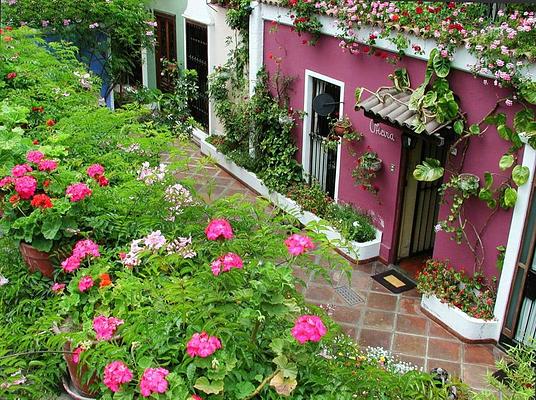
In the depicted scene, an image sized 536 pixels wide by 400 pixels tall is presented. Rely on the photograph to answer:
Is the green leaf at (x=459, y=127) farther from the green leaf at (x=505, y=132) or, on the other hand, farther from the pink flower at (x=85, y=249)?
the pink flower at (x=85, y=249)

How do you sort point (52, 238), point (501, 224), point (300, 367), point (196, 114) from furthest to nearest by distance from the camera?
point (196, 114) → point (501, 224) → point (52, 238) → point (300, 367)

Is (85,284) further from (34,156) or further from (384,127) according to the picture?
(384,127)

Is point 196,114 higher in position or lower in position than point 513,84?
lower

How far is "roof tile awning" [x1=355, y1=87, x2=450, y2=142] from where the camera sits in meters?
7.46

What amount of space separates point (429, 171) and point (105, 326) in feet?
17.7

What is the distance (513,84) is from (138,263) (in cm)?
473

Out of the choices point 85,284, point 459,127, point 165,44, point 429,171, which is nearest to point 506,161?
point 459,127

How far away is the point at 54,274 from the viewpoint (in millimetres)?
4102

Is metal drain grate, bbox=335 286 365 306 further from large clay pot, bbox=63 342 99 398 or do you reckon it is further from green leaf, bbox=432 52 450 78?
large clay pot, bbox=63 342 99 398

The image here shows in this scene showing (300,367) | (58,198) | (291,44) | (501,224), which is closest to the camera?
(300,367)

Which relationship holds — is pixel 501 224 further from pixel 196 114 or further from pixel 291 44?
pixel 196 114

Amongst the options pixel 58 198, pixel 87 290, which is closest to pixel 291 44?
pixel 58 198

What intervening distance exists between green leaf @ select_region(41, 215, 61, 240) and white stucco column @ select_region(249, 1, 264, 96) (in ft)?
25.6

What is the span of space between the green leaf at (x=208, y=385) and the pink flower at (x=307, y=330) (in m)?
0.41
